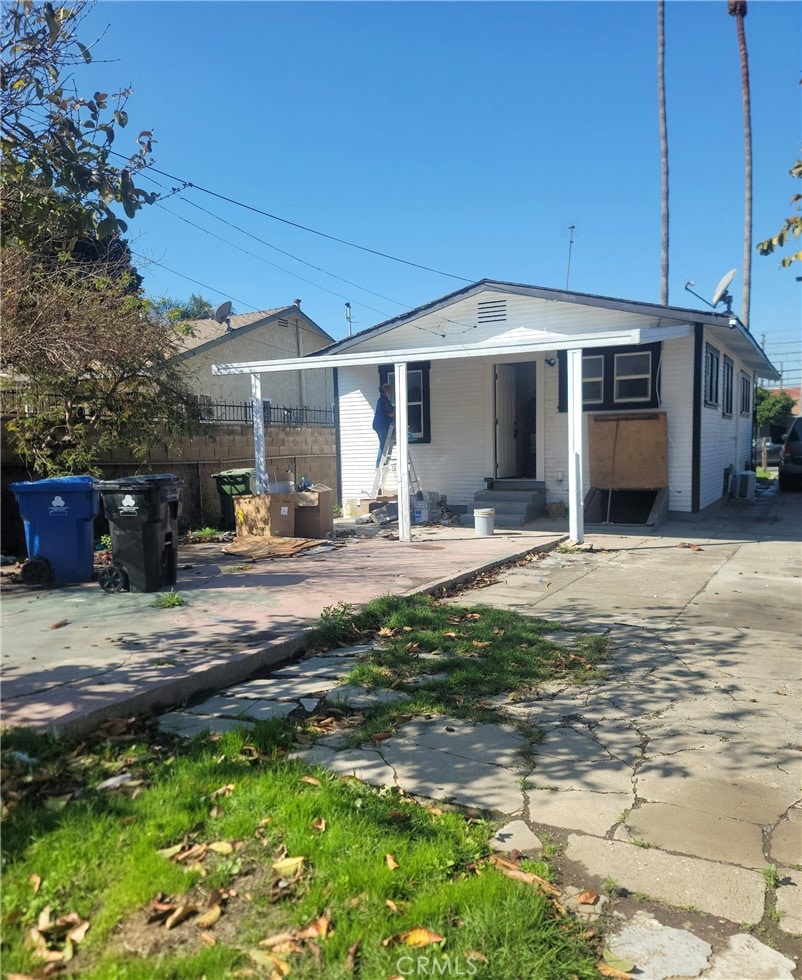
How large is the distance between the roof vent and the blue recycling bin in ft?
31.0

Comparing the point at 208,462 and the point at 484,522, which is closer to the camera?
the point at 484,522

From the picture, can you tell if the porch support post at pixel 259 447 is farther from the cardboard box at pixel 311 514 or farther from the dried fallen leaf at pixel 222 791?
the dried fallen leaf at pixel 222 791

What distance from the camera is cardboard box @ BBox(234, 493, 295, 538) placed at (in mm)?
11078

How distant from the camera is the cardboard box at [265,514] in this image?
436 inches

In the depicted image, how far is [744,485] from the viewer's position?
17750 mm

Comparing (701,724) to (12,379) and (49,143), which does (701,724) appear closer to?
(49,143)

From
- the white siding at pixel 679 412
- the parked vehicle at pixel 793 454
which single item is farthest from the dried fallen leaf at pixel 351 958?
the parked vehicle at pixel 793 454

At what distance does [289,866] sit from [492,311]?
525 inches

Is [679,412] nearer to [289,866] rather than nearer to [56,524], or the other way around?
[56,524]

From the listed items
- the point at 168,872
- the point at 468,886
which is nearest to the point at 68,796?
Result: the point at 168,872

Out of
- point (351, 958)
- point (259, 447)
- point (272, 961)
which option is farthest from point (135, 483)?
point (259, 447)

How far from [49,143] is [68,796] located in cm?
427

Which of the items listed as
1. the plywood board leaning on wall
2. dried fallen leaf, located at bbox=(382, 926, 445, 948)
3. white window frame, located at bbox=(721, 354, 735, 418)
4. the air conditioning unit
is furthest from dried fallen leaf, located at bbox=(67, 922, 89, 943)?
the air conditioning unit

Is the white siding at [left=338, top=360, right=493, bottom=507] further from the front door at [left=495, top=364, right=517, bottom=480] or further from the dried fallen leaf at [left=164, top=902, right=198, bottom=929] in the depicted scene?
the dried fallen leaf at [left=164, top=902, right=198, bottom=929]
